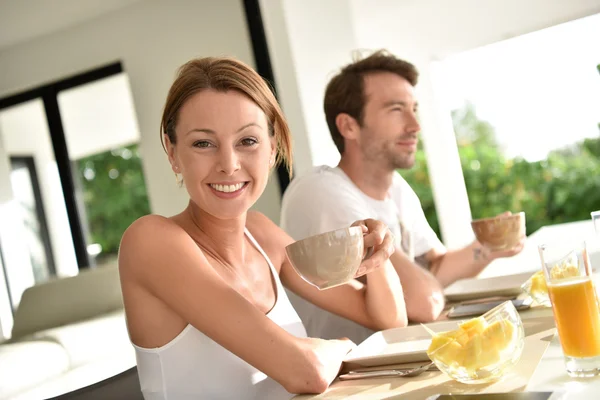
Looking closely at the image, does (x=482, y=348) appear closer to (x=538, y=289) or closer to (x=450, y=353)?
(x=450, y=353)

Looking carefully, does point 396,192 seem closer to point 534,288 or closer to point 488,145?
point 534,288

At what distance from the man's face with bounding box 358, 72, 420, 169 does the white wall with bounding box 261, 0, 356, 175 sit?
48.7 inches

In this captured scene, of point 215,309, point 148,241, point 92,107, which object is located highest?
point 92,107

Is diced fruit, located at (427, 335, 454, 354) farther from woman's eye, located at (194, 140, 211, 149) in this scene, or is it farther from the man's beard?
the man's beard

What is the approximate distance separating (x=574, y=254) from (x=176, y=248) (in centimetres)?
73

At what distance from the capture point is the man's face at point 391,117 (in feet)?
7.88

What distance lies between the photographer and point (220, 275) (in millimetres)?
1500

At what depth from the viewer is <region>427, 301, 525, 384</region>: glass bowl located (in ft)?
3.35

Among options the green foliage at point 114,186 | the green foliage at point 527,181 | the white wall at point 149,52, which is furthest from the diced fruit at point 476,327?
the green foliage at point 527,181

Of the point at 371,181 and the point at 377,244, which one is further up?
the point at 371,181

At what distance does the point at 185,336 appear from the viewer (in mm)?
1405

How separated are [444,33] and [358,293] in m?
4.35

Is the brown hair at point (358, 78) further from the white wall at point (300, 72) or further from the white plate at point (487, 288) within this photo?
the white wall at point (300, 72)

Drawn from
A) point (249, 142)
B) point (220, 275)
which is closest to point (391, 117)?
point (249, 142)
